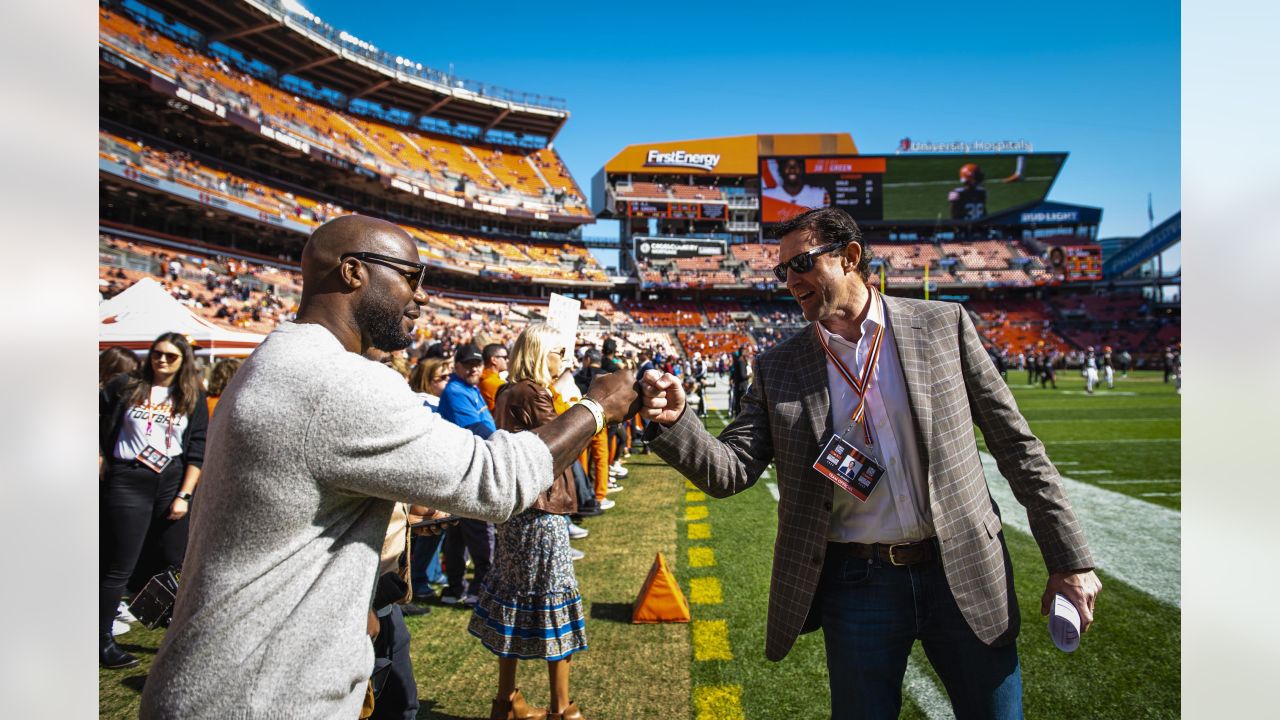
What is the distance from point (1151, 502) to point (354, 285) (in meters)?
8.76

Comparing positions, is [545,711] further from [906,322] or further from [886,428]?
[906,322]

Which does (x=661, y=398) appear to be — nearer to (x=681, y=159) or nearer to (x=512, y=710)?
(x=512, y=710)

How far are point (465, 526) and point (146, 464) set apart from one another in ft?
6.78

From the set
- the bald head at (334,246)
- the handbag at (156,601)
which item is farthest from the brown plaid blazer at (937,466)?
the handbag at (156,601)

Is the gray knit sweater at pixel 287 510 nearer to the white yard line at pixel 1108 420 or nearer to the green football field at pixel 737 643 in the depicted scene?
the green football field at pixel 737 643

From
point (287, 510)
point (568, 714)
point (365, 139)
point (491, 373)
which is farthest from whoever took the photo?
point (365, 139)

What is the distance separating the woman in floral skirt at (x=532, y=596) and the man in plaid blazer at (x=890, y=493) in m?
1.41

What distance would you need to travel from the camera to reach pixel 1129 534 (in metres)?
6.01

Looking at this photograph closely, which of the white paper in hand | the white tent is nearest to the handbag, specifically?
the white paper in hand

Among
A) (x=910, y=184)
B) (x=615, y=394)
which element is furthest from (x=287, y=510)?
(x=910, y=184)

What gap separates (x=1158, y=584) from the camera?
4.77 metres

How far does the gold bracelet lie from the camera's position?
5.62 feet

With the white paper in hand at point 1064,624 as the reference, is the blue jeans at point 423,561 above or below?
below

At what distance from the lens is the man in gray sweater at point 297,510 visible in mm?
1276
